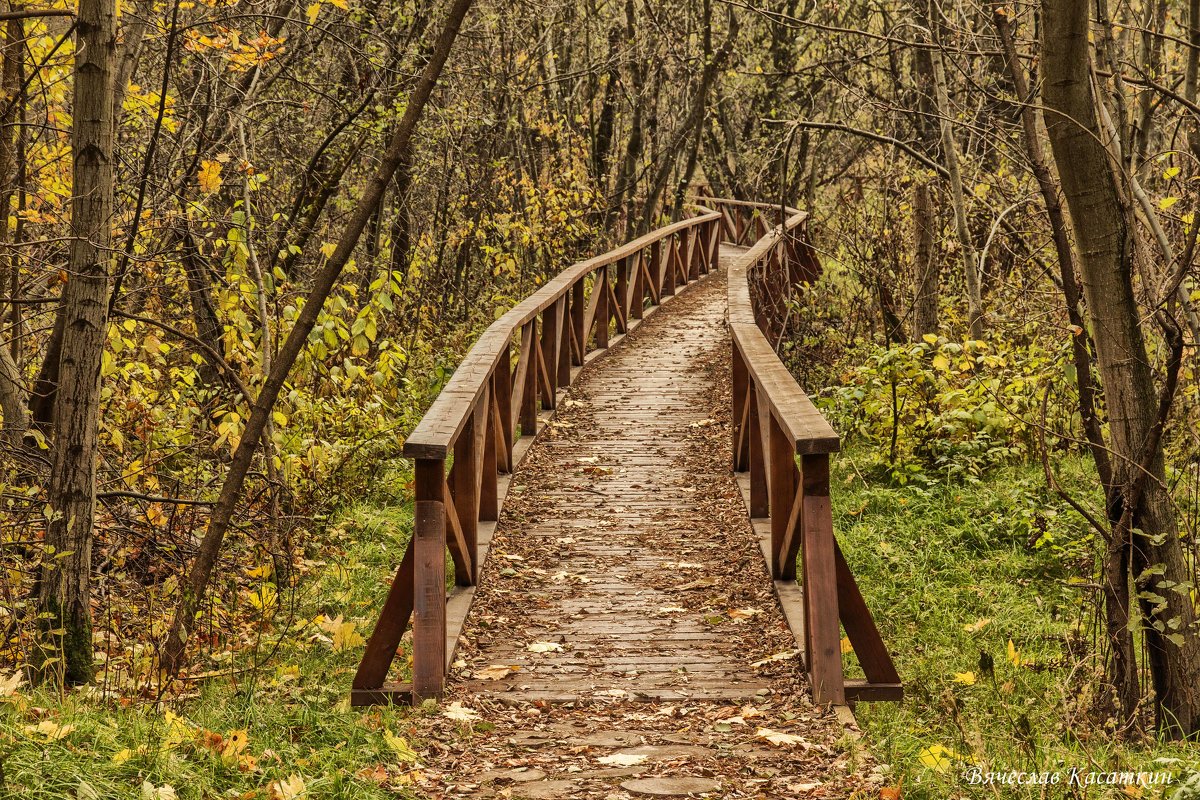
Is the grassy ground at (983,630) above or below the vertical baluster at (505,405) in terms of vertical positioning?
below

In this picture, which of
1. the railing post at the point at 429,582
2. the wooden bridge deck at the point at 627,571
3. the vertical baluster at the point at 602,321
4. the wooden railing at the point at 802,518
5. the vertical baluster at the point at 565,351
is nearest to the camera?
the wooden railing at the point at 802,518

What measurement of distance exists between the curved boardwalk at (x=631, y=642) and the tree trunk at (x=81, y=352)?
5.42ft

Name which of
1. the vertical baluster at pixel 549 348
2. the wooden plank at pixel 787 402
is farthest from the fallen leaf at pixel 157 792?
the vertical baluster at pixel 549 348

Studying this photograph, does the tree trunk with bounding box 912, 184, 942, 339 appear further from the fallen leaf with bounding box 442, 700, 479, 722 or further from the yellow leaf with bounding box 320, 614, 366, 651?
the fallen leaf with bounding box 442, 700, 479, 722

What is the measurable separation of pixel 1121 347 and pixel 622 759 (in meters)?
2.51

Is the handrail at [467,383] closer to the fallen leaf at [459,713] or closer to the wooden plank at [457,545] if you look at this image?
the wooden plank at [457,545]

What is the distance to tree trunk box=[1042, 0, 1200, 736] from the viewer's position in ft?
13.7

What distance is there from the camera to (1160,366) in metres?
5.50

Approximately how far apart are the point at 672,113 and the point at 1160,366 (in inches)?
579

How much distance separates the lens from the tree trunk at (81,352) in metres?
4.56

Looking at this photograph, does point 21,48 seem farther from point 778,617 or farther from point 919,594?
point 919,594

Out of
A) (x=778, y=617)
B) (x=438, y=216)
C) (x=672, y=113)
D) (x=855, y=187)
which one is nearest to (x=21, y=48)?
(x=778, y=617)

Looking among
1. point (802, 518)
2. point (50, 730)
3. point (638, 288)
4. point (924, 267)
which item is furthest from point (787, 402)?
point (638, 288)

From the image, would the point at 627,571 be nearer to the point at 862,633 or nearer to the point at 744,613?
the point at 744,613
